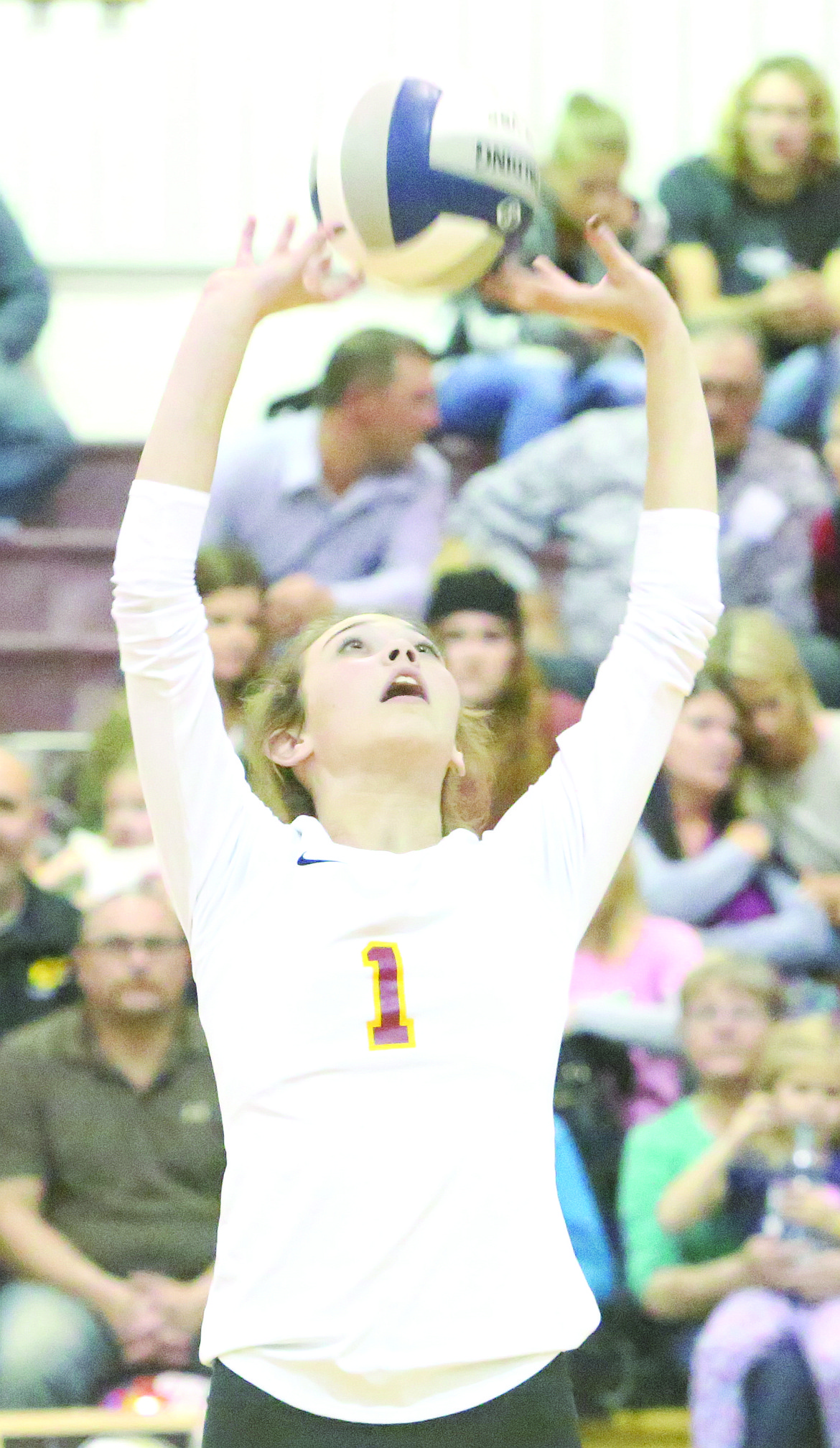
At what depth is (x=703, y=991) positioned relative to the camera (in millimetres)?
3311

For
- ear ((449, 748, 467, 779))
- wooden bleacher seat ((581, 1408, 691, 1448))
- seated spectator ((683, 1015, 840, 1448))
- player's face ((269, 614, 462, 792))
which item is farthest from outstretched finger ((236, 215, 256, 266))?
wooden bleacher seat ((581, 1408, 691, 1448))

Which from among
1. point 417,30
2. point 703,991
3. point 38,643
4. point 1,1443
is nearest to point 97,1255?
point 1,1443

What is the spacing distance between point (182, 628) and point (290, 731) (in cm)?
A: 29

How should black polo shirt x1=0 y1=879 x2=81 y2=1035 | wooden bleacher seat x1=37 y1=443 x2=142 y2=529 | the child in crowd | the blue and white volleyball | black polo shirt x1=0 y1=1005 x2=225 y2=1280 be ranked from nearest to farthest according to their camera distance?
the blue and white volleyball → black polo shirt x1=0 y1=1005 x2=225 y2=1280 → black polo shirt x1=0 y1=879 x2=81 y2=1035 → the child in crowd → wooden bleacher seat x1=37 y1=443 x2=142 y2=529

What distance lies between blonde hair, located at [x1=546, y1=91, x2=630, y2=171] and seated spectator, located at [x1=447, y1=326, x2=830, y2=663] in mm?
500

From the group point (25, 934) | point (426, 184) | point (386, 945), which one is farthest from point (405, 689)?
point (25, 934)

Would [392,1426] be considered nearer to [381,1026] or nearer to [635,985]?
[381,1026]

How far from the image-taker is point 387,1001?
4.91ft

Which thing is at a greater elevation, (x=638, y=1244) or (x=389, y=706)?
(x=389, y=706)

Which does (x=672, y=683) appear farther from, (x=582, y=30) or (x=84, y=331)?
(x=582, y=30)

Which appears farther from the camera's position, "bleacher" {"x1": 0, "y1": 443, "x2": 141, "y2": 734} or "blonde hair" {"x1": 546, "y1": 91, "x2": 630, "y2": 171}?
"bleacher" {"x1": 0, "y1": 443, "x2": 141, "y2": 734}

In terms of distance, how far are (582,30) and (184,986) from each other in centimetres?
328

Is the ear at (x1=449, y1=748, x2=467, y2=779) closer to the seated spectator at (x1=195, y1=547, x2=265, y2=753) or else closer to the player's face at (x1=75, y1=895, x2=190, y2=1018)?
the player's face at (x1=75, y1=895, x2=190, y2=1018)

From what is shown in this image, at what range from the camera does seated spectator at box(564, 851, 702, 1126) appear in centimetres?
332
